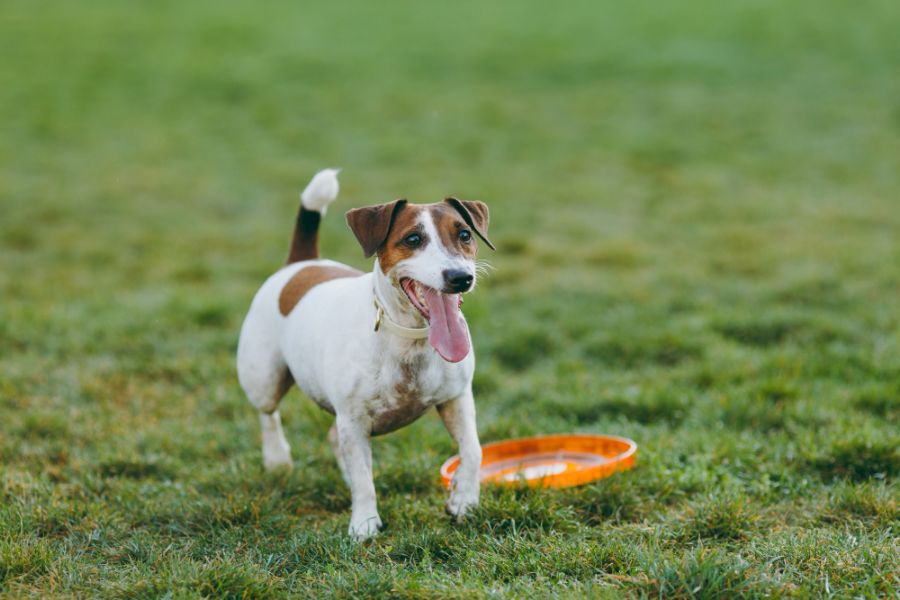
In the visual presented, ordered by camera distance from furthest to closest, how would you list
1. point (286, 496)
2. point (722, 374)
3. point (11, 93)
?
point (11, 93), point (722, 374), point (286, 496)

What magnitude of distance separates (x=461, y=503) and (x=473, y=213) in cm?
130

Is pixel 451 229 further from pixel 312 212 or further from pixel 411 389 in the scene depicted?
pixel 312 212

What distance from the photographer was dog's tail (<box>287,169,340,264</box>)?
5.46 meters

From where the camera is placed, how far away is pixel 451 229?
4.37 meters

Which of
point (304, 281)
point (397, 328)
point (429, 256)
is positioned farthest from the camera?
point (304, 281)

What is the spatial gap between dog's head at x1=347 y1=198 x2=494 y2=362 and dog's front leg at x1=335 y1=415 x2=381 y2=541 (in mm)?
652

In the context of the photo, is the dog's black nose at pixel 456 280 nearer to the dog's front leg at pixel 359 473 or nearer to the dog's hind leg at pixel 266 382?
the dog's front leg at pixel 359 473

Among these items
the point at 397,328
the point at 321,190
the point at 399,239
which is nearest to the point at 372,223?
the point at 399,239

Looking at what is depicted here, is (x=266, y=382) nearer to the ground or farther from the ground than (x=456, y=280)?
nearer to the ground

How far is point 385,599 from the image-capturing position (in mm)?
3793

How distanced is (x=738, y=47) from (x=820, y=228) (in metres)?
9.78

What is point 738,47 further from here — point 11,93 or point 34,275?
point 34,275

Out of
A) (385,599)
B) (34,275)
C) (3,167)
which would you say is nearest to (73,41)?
(3,167)

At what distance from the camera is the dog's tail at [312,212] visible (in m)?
5.46
